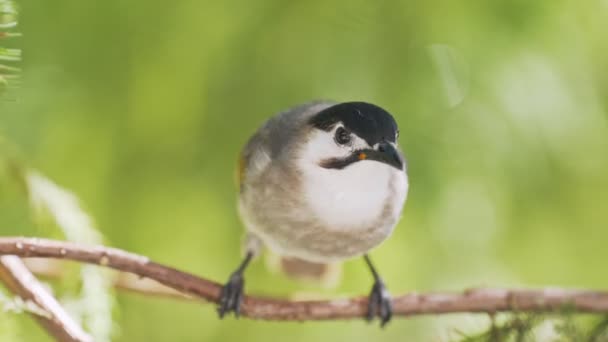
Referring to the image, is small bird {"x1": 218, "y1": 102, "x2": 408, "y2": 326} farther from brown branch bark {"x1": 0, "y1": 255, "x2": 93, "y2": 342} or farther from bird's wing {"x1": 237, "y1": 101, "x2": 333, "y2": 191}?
brown branch bark {"x1": 0, "y1": 255, "x2": 93, "y2": 342}

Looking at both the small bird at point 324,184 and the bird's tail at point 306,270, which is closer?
the small bird at point 324,184

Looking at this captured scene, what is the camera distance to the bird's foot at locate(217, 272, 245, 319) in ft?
6.40

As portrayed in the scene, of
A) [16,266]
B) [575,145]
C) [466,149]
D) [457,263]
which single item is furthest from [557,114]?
[16,266]

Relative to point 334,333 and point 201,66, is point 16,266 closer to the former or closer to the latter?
point 201,66

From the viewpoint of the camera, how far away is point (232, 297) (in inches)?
79.4

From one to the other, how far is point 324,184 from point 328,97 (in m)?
0.58

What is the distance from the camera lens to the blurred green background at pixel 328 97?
222cm

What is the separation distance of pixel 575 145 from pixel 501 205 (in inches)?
11.1

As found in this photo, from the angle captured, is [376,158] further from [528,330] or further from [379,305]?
[379,305]

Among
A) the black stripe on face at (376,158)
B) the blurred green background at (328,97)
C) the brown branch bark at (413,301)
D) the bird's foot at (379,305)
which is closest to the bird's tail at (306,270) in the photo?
the blurred green background at (328,97)

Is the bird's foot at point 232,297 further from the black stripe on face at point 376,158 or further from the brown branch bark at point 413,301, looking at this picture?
the black stripe on face at point 376,158

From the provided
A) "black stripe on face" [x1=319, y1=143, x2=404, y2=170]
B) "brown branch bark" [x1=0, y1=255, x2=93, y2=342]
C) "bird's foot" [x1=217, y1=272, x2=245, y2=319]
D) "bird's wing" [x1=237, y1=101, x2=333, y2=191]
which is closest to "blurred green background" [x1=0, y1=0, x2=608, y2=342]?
"bird's wing" [x1=237, y1=101, x2=333, y2=191]

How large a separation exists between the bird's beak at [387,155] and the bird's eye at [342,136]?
0.26 feet

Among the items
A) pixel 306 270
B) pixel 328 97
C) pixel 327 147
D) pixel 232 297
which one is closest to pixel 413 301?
pixel 327 147
